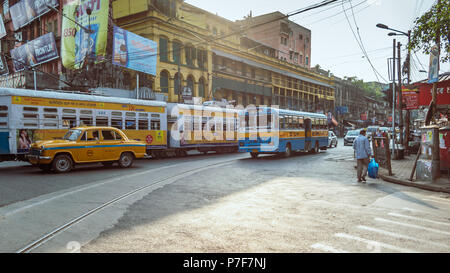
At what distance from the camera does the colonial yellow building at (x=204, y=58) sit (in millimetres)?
32156

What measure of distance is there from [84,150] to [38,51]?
29.9m

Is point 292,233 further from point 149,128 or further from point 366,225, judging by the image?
point 149,128

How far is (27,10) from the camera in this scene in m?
40.2

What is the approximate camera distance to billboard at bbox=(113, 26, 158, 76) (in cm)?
2723

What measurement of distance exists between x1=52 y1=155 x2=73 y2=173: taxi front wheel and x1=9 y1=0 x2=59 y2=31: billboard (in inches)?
1143

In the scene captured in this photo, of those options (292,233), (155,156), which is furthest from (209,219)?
(155,156)

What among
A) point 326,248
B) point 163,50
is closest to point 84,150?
point 326,248

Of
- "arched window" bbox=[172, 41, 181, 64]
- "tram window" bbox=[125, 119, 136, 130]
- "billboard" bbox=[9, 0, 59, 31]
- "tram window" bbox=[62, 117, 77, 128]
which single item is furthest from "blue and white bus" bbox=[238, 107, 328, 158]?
"billboard" bbox=[9, 0, 59, 31]

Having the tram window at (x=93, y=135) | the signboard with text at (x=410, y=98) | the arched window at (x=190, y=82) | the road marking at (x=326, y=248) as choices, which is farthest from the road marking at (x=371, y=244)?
the arched window at (x=190, y=82)

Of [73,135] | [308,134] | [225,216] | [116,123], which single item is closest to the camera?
[225,216]

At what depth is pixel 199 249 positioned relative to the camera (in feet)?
14.4

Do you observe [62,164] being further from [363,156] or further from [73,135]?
[363,156]

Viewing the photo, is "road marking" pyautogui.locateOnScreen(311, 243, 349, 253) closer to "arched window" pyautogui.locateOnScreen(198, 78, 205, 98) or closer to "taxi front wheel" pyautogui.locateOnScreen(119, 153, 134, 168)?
"taxi front wheel" pyautogui.locateOnScreen(119, 153, 134, 168)
